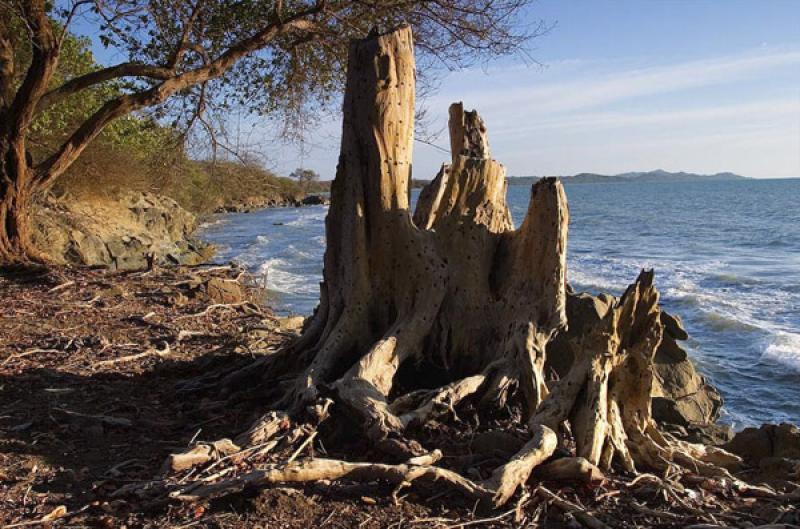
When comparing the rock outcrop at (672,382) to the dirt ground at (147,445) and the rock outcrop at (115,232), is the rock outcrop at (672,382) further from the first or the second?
the rock outcrop at (115,232)

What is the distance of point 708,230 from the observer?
48.3 metres

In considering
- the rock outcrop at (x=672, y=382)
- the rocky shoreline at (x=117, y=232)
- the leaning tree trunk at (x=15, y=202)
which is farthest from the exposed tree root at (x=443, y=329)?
the rocky shoreline at (x=117, y=232)

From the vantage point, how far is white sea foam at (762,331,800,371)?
575 inches

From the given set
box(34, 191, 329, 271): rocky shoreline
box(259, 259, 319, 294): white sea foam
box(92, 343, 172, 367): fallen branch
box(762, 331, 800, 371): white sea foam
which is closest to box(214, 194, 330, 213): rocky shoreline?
box(34, 191, 329, 271): rocky shoreline

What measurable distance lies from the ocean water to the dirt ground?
Result: 753cm

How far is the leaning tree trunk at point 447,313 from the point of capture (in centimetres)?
526

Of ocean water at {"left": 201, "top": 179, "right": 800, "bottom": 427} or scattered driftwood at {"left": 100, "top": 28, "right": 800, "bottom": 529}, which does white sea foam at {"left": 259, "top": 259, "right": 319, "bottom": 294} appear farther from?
scattered driftwood at {"left": 100, "top": 28, "right": 800, "bottom": 529}

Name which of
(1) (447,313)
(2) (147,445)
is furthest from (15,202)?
(1) (447,313)

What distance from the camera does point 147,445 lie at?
5.33m

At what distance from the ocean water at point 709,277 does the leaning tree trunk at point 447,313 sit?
7.19 meters

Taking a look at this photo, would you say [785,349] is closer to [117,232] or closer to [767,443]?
[767,443]

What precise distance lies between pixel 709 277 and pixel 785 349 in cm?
1111

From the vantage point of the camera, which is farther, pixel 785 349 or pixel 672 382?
pixel 785 349

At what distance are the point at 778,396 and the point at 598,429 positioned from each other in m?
9.62
